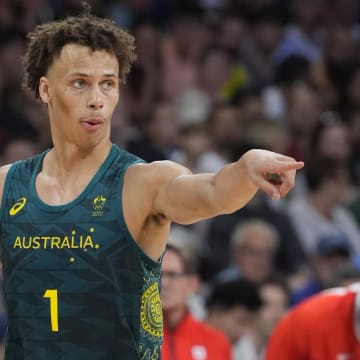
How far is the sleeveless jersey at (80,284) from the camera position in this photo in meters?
3.95

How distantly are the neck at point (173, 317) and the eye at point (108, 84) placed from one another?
8.35ft

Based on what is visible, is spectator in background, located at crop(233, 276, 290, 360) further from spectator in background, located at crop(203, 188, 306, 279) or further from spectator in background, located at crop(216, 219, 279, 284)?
spectator in background, located at crop(203, 188, 306, 279)

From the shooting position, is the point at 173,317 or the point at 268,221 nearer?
the point at 173,317

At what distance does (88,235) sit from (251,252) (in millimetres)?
4596

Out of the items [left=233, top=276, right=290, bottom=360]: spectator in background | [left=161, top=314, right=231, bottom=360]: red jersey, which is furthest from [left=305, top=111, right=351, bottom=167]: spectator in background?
[left=161, top=314, right=231, bottom=360]: red jersey

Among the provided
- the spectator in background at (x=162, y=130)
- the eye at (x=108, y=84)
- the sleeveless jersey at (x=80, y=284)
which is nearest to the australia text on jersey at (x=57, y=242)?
the sleeveless jersey at (x=80, y=284)

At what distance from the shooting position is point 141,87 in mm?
10578

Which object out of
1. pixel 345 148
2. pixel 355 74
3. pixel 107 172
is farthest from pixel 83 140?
pixel 355 74

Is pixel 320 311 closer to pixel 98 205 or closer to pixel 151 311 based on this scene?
pixel 151 311

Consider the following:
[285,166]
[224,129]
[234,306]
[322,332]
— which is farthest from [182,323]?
[224,129]

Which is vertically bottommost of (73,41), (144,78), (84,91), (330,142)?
(84,91)

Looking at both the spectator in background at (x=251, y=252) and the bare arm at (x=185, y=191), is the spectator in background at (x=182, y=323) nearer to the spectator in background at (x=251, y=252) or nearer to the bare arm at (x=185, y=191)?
the spectator in background at (x=251, y=252)

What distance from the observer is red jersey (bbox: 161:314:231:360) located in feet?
21.1

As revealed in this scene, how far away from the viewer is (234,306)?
750cm
